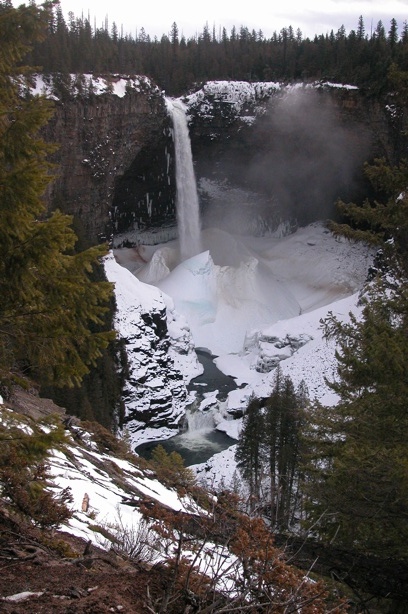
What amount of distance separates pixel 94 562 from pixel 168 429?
29.1m

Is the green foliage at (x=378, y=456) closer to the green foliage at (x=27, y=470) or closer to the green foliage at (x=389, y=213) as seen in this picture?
the green foliage at (x=389, y=213)

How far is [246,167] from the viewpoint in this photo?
53781mm

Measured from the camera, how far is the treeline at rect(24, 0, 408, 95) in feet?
142

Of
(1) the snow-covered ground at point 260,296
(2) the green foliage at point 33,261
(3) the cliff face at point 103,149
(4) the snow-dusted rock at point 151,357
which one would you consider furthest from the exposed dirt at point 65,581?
(3) the cliff face at point 103,149

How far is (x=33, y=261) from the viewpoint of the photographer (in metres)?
4.60

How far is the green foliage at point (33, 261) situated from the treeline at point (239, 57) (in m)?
37.9

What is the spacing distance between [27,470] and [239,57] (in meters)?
57.3

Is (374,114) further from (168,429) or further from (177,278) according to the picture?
(168,429)

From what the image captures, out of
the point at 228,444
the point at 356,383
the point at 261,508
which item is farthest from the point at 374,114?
the point at 261,508

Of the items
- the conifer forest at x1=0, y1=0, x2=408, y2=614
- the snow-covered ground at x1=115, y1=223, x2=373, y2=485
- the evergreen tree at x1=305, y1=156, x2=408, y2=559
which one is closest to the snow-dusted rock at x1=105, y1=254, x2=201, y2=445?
the snow-covered ground at x1=115, y1=223, x2=373, y2=485

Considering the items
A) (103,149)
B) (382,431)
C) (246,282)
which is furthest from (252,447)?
(103,149)

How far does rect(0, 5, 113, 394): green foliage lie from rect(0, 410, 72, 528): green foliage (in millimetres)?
607

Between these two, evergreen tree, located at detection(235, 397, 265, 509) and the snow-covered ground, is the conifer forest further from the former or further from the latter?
the snow-covered ground

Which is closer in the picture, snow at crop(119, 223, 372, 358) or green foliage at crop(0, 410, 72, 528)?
green foliage at crop(0, 410, 72, 528)
